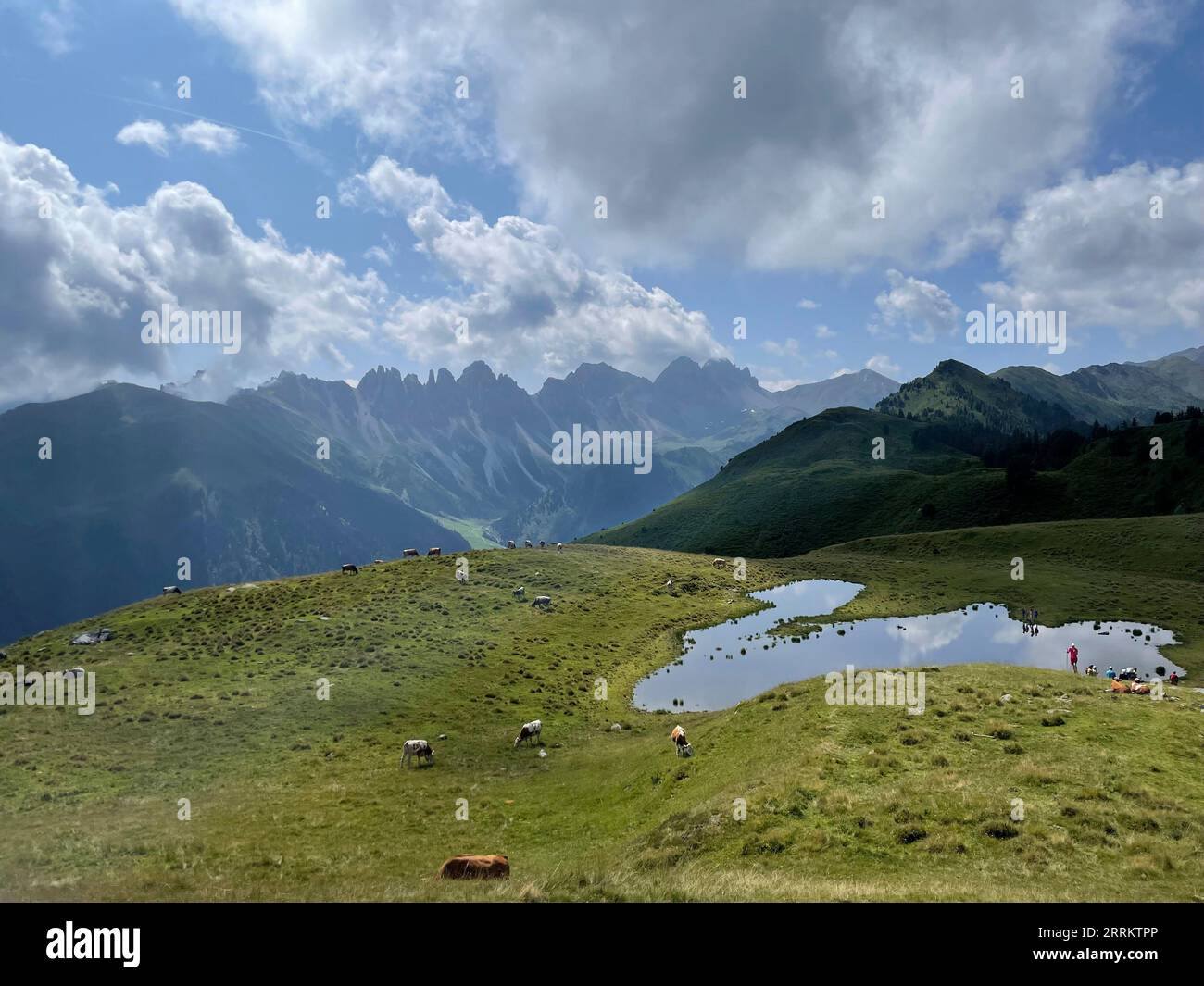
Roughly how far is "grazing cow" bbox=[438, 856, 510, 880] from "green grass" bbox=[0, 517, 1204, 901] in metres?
1.16

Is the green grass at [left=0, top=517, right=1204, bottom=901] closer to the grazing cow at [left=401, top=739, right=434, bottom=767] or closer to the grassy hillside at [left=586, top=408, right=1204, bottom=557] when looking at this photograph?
the grazing cow at [left=401, top=739, right=434, bottom=767]

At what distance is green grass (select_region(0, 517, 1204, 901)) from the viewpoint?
16.1 metres

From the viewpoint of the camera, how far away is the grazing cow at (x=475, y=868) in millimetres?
18906

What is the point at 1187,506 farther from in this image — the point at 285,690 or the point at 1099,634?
the point at 285,690

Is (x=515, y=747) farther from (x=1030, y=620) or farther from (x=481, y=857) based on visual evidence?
(x=1030, y=620)

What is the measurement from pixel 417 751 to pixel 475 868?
1696 cm

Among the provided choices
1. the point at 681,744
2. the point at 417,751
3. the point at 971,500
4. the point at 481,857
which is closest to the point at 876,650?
the point at 681,744

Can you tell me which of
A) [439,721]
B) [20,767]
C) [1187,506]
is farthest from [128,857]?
[1187,506]

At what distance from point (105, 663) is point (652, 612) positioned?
55.0m

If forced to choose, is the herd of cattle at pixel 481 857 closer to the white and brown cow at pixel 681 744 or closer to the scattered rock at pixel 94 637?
the white and brown cow at pixel 681 744

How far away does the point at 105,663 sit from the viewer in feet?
154

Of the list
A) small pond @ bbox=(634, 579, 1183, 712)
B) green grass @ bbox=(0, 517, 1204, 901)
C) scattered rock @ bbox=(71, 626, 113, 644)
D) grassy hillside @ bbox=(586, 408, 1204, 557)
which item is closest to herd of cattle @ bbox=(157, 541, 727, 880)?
green grass @ bbox=(0, 517, 1204, 901)

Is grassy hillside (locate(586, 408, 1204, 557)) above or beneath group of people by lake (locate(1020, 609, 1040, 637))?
above

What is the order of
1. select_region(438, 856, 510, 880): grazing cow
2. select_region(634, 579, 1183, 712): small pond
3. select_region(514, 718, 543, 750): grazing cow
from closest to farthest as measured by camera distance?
1. select_region(438, 856, 510, 880): grazing cow
2. select_region(514, 718, 543, 750): grazing cow
3. select_region(634, 579, 1183, 712): small pond
